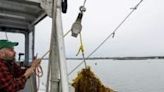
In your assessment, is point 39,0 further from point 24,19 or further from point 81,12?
point 24,19

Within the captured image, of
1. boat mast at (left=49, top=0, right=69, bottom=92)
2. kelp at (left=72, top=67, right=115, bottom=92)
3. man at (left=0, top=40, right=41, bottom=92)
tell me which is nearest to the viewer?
boat mast at (left=49, top=0, right=69, bottom=92)

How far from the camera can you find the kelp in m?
6.67

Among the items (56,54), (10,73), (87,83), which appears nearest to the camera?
(56,54)

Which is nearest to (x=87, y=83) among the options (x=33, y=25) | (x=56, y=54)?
(x=33, y=25)

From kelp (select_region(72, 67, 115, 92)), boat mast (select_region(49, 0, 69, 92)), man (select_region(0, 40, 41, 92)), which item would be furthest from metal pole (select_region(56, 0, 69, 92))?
kelp (select_region(72, 67, 115, 92))

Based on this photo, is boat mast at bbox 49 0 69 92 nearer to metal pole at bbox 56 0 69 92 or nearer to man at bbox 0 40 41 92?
metal pole at bbox 56 0 69 92

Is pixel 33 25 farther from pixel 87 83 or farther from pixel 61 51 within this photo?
pixel 61 51

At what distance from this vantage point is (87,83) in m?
6.73

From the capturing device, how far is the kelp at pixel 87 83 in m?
6.67

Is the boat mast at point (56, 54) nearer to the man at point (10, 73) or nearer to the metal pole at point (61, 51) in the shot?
the metal pole at point (61, 51)

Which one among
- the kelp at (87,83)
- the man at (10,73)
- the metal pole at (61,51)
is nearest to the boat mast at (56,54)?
the metal pole at (61,51)

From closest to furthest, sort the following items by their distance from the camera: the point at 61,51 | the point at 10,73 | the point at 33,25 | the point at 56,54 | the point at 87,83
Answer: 1. the point at 61,51
2. the point at 56,54
3. the point at 10,73
4. the point at 87,83
5. the point at 33,25

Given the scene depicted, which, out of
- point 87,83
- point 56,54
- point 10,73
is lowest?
point 87,83

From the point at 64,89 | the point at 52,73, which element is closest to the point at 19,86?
the point at 52,73
